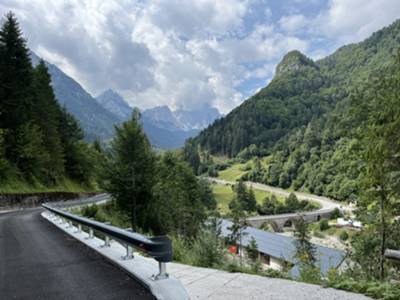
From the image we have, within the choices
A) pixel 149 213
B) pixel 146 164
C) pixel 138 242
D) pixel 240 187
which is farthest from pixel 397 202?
pixel 240 187

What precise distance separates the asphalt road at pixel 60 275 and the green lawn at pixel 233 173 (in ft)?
531

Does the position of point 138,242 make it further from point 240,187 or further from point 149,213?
point 240,187

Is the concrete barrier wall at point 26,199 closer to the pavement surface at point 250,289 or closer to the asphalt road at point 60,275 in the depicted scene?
the asphalt road at point 60,275

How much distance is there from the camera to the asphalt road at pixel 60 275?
4766mm

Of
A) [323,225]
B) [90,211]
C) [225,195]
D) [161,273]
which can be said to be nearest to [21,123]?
[90,211]

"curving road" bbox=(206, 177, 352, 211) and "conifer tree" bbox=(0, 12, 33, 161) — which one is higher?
"conifer tree" bbox=(0, 12, 33, 161)

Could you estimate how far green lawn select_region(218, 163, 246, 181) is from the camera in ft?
569

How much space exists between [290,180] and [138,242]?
14986 cm

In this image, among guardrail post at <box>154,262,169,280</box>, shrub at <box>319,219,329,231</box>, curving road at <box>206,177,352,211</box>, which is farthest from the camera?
curving road at <box>206,177,352,211</box>

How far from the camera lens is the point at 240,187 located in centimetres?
11356

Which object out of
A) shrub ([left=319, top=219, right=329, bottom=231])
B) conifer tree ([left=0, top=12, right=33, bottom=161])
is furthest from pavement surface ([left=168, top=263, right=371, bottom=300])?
shrub ([left=319, top=219, right=329, bottom=231])

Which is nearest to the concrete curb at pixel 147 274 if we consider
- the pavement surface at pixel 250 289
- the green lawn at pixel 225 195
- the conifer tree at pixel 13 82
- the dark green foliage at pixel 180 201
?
the pavement surface at pixel 250 289

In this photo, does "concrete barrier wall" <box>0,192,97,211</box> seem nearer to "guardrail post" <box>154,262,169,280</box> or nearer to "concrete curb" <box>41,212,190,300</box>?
"concrete curb" <box>41,212,190,300</box>

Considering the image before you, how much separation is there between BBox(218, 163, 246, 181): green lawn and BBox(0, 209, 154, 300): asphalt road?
162m
